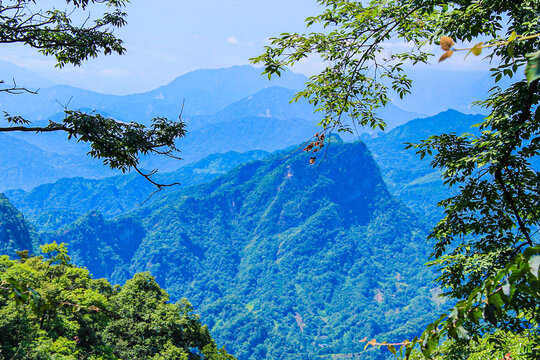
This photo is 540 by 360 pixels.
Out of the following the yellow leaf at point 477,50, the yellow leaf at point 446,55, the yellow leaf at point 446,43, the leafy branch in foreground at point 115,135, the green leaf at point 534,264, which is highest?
the leafy branch in foreground at point 115,135

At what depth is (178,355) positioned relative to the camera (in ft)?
68.6

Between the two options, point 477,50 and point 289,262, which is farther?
point 289,262

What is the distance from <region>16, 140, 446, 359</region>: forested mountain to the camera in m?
123

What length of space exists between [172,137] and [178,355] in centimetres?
1981

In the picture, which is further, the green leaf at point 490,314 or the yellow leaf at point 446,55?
the green leaf at point 490,314

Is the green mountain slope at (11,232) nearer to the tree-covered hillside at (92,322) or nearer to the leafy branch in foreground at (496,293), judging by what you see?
the tree-covered hillside at (92,322)

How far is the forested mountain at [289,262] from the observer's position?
122875 mm

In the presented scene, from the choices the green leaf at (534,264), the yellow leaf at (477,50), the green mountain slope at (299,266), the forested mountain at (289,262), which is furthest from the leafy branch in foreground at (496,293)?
the forested mountain at (289,262)

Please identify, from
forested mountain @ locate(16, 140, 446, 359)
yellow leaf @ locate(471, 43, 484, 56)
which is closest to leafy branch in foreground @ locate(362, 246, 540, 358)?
yellow leaf @ locate(471, 43, 484, 56)

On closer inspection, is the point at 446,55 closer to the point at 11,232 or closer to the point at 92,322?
the point at 92,322

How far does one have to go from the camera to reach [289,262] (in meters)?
162

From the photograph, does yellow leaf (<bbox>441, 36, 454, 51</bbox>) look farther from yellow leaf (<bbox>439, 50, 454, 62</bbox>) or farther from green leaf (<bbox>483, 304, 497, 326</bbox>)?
green leaf (<bbox>483, 304, 497, 326</bbox>)

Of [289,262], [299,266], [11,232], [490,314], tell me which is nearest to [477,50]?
[490,314]

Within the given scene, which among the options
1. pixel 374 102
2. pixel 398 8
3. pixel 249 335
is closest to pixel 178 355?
pixel 374 102
